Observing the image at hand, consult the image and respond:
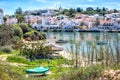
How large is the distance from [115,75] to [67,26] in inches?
3768

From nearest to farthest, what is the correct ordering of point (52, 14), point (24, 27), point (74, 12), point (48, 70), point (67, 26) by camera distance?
point (48, 70)
point (24, 27)
point (67, 26)
point (74, 12)
point (52, 14)

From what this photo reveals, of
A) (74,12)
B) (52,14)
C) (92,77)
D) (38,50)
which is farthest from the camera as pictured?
(52,14)

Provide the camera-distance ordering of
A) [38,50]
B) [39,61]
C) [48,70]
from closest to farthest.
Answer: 1. [48,70]
2. [39,61]
3. [38,50]

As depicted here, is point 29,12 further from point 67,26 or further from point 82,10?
point 67,26

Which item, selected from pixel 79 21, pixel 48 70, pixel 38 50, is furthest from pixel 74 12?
pixel 48 70

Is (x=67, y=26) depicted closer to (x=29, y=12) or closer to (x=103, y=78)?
(x=29, y=12)

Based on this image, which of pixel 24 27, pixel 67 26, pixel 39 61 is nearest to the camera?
pixel 39 61

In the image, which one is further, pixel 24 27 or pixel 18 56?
pixel 24 27

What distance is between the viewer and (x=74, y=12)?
419 feet

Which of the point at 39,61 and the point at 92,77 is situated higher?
the point at 92,77

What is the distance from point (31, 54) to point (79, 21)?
75029mm

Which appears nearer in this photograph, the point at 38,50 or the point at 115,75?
the point at 115,75

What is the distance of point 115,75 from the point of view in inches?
322

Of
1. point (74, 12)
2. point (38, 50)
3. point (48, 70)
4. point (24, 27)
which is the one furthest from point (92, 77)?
point (74, 12)
